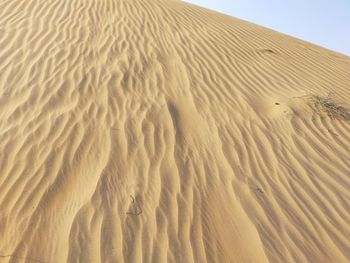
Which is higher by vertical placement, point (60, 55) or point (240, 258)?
point (60, 55)

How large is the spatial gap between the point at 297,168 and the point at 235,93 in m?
1.78

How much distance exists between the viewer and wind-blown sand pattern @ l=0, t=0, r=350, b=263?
118 inches

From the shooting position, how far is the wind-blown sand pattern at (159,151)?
9.86 feet

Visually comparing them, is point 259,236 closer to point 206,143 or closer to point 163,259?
point 163,259

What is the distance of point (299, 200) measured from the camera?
3602 millimetres

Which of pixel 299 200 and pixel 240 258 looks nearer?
pixel 240 258

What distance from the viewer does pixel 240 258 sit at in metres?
2.95

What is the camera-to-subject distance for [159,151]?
397cm

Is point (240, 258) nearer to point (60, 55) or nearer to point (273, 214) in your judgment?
point (273, 214)

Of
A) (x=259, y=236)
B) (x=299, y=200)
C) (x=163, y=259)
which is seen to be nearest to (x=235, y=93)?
(x=299, y=200)

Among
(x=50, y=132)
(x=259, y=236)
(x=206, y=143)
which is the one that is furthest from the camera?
(x=206, y=143)

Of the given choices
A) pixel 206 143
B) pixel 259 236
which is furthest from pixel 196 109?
pixel 259 236

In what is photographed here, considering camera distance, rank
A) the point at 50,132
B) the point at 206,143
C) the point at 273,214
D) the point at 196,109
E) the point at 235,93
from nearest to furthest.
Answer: the point at 273,214 < the point at 50,132 < the point at 206,143 < the point at 196,109 < the point at 235,93

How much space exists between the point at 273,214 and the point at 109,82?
2.90 metres
